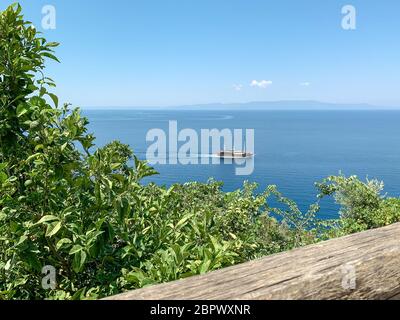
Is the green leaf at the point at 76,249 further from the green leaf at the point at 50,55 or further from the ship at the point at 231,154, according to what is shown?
the ship at the point at 231,154

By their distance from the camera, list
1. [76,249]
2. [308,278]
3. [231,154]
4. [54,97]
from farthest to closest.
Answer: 1. [231,154]
2. [54,97]
3. [76,249]
4. [308,278]

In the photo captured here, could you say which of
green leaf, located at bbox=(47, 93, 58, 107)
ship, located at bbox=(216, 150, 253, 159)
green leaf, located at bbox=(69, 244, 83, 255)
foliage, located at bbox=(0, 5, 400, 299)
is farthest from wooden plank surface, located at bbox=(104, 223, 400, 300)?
ship, located at bbox=(216, 150, 253, 159)

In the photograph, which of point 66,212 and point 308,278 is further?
point 66,212

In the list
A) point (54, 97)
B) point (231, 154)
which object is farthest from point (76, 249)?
point (231, 154)

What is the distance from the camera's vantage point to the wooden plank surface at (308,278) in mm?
1104

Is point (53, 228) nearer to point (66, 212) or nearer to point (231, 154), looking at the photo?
point (66, 212)

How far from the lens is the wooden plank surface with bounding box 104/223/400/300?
1104 mm

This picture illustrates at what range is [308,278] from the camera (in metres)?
1.20

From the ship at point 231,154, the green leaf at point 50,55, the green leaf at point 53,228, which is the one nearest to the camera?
the green leaf at point 53,228

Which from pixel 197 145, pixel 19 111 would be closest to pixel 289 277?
pixel 19 111

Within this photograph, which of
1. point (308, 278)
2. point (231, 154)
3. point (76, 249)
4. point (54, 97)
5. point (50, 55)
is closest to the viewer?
point (308, 278)

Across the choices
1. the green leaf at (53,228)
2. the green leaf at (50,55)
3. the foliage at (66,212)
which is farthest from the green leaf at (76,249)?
the green leaf at (50,55)

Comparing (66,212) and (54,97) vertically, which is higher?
(54,97)
